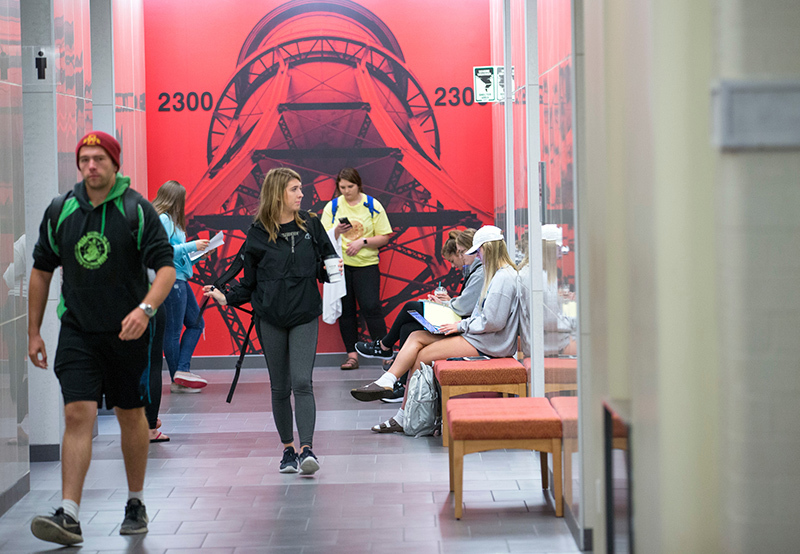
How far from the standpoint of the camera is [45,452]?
5176mm

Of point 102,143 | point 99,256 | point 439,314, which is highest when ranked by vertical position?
point 102,143

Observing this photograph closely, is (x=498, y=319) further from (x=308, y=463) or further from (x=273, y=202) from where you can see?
(x=273, y=202)

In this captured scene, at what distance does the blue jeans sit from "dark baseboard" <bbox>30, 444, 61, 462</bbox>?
1499 mm

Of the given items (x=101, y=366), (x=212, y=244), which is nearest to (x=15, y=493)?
(x=101, y=366)

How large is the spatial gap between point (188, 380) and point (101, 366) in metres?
3.77

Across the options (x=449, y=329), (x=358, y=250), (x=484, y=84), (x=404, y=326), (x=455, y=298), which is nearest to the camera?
(x=449, y=329)

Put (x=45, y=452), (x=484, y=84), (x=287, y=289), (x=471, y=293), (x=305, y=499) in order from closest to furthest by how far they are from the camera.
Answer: (x=305, y=499)
(x=287, y=289)
(x=45, y=452)
(x=471, y=293)
(x=484, y=84)

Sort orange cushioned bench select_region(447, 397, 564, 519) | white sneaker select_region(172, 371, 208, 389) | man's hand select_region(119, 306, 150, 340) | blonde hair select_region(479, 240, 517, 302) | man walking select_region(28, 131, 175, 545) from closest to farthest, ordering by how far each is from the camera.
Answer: man's hand select_region(119, 306, 150, 340) → man walking select_region(28, 131, 175, 545) → orange cushioned bench select_region(447, 397, 564, 519) → blonde hair select_region(479, 240, 517, 302) → white sneaker select_region(172, 371, 208, 389)

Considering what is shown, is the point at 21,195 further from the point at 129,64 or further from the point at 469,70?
the point at 469,70

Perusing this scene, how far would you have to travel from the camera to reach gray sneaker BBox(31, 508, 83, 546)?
11.6 ft

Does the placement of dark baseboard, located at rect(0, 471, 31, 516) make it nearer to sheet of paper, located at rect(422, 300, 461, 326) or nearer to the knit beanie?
the knit beanie

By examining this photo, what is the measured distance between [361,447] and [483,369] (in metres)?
0.85

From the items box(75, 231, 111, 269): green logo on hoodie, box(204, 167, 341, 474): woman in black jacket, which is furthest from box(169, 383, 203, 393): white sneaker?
box(75, 231, 111, 269): green logo on hoodie

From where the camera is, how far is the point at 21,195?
4.61 m
